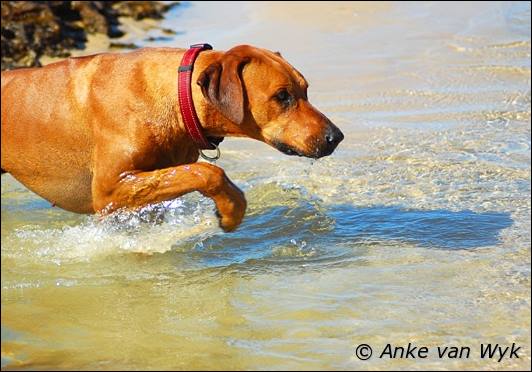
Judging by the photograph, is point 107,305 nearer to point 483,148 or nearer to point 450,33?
point 483,148

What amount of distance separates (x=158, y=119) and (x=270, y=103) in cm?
65

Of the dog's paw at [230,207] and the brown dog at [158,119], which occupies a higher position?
the brown dog at [158,119]

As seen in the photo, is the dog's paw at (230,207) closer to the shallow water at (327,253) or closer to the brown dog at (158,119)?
the brown dog at (158,119)

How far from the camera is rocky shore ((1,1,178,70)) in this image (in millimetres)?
9977

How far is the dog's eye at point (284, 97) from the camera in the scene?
5.21 meters

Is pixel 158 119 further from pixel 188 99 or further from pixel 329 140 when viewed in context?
pixel 329 140

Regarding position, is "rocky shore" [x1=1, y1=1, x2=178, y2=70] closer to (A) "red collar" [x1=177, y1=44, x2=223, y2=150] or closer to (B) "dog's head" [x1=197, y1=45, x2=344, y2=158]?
(A) "red collar" [x1=177, y1=44, x2=223, y2=150]

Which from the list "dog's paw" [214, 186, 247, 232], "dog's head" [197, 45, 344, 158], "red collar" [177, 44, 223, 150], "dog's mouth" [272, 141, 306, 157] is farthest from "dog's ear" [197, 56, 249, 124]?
"dog's paw" [214, 186, 247, 232]

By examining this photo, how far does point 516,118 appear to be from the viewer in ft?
25.8

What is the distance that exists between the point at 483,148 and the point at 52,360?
13.8 feet

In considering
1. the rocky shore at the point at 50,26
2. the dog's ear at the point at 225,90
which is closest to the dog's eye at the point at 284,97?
the dog's ear at the point at 225,90

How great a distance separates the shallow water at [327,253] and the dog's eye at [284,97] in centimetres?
95

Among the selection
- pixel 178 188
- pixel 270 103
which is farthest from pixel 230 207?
pixel 270 103

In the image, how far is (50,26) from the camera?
1041cm
